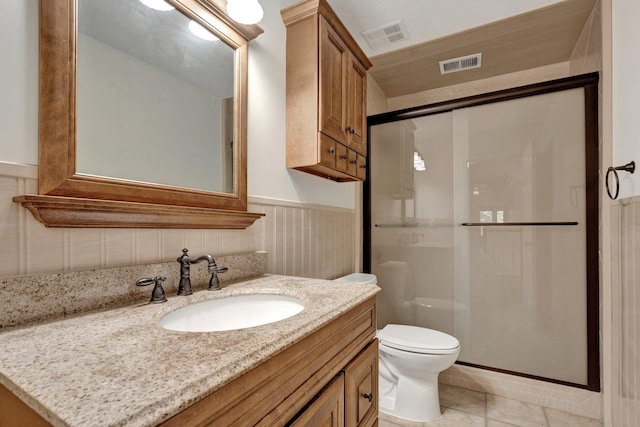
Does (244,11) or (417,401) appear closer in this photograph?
(244,11)

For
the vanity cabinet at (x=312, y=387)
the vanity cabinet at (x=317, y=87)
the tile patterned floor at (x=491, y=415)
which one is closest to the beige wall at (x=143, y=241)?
the vanity cabinet at (x=317, y=87)

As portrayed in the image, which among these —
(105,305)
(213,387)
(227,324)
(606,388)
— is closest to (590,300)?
(606,388)

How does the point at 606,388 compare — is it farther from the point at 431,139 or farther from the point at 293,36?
the point at 293,36

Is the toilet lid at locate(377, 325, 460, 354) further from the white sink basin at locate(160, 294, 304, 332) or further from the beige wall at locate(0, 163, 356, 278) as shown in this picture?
the white sink basin at locate(160, 294, 304, 332)

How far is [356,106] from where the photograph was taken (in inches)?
68.6

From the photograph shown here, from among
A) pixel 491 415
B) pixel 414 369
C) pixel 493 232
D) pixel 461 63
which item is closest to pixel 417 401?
pixel 414 369

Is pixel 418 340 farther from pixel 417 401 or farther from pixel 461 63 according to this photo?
pixel 461 63

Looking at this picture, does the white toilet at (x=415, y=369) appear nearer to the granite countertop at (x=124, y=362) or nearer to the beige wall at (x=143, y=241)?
the beige wall at (x=143, y=241)

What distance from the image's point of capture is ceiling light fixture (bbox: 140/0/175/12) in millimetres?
950

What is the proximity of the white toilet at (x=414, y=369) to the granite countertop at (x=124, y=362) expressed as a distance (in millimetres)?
1089

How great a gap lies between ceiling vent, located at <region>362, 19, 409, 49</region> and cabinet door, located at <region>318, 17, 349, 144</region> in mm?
502

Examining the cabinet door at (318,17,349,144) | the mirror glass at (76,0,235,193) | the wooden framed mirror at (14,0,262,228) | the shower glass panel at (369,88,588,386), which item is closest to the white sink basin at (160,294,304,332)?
the wooden framed mirror at (14,0,262,228)

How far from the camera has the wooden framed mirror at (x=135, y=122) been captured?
72 cm

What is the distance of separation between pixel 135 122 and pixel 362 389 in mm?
1092
